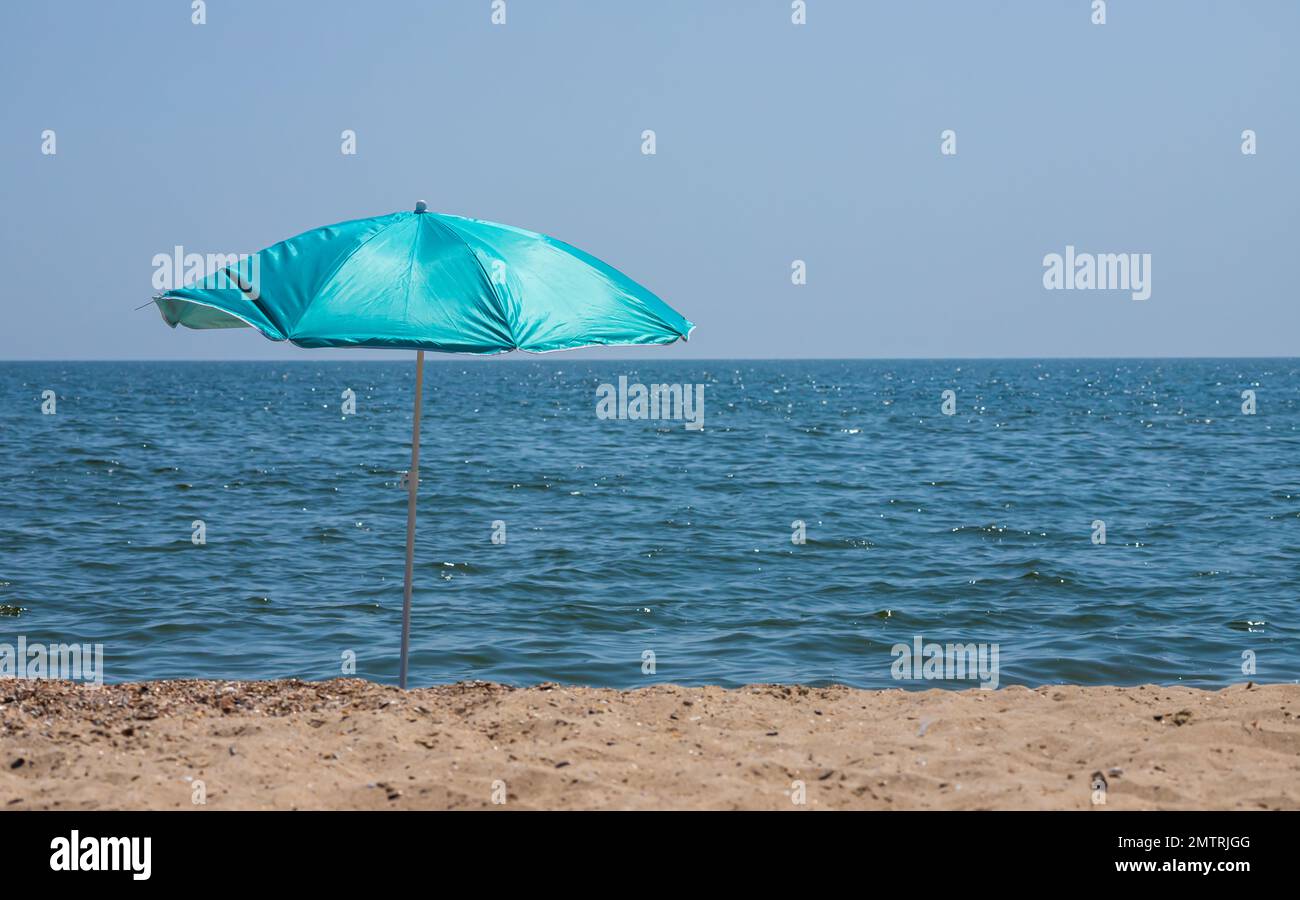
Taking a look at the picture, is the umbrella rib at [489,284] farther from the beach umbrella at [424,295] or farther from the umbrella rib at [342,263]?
the umbrella rib at [342,263]

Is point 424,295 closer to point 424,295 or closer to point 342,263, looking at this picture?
point 424,295

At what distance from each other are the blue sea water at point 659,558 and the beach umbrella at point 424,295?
11.3 ft

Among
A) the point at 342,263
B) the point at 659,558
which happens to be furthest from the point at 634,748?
the point at 659,558

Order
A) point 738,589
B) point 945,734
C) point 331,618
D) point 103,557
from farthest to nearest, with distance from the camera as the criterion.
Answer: point 103,557
point 738,589
point 331,618
point 945,734

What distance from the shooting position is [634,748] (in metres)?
5.00

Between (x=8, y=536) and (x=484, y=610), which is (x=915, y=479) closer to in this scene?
(x=484, y=610)

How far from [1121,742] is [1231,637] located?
15.8ft

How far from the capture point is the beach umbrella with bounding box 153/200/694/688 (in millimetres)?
4859

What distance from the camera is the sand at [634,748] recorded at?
4.34 m

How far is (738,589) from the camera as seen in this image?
36.2ft

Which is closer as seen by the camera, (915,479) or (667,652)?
(667,652)

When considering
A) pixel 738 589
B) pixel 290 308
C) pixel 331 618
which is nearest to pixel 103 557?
pixel 331 618

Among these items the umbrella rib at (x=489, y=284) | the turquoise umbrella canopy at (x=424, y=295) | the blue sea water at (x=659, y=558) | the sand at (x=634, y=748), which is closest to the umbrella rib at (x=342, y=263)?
the turquoise umbrella canopy at (x=424, y=295)

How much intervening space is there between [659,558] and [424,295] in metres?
7.89
